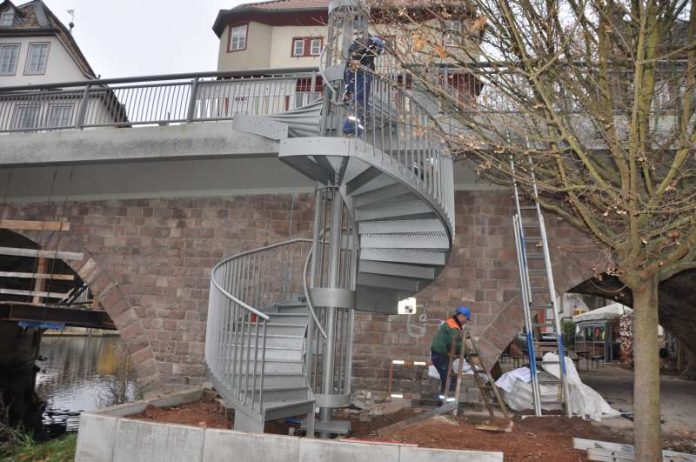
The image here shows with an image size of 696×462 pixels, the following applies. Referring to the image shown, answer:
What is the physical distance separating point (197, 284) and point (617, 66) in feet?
20.8

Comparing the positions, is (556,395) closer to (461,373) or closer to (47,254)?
(461,373)

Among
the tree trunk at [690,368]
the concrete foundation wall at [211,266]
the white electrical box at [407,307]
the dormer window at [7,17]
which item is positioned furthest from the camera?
the dormer window at [7,17]

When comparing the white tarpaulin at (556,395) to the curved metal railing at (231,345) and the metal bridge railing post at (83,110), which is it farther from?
the metal bridge railing post at (83,110)

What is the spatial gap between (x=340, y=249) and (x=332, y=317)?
2.35 ft

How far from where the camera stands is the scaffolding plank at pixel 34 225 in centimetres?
909

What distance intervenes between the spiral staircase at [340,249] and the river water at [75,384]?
4223mm

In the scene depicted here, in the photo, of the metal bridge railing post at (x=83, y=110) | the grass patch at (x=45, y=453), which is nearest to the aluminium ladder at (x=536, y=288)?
the grass patch at (x=45, y=453)

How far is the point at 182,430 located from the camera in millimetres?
4344

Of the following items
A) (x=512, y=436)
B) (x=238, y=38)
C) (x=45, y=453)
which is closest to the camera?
(x=512, y=436)

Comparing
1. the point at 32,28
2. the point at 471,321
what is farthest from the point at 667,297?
the point at 32,28

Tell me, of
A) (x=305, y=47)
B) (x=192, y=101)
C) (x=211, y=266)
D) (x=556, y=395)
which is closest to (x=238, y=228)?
(x=211, y=266)

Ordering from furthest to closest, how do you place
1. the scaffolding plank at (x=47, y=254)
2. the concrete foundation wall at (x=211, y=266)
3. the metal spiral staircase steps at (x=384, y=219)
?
the scaffolding plank at (x=47, y=254), the concrete foundation wall at (x=211, y=266), the metal spiral staircase steps at (x=384, y=219)

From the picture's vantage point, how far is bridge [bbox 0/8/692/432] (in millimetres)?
6141

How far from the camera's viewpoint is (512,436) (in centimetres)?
470
